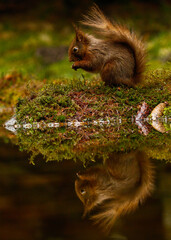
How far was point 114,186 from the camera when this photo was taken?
3213 millimetres

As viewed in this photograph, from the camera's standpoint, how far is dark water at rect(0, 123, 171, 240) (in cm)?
208

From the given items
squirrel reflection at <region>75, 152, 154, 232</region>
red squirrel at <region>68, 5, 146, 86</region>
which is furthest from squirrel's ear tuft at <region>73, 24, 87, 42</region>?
squirrel reflection at <region>75, 152, 154, 232</region>

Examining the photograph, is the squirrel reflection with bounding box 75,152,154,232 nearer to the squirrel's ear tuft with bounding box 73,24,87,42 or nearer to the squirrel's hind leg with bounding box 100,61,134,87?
the squirrel's hind leg with bounding box 100,61,134,87

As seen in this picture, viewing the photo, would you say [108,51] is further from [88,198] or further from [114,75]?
[88,198]

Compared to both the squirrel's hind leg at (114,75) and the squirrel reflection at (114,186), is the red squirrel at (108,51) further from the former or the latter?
the squirrel reflection at (114,186)

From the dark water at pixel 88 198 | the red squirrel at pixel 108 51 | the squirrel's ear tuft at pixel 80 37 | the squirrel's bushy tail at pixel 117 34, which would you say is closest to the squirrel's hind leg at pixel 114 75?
the red squirrel at pixel 108 51

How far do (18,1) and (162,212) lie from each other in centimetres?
2438

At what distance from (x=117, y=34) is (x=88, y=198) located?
465cm

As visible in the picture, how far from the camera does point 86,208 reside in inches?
99.9

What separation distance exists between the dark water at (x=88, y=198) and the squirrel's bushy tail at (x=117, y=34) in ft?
10.5

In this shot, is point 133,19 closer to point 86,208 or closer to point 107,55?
point 107,55

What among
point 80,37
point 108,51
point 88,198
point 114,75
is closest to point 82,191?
point 88,198

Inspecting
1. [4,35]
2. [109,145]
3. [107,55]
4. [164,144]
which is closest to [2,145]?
[109,145]

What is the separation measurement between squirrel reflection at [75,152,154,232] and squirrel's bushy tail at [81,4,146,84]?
3332 mm
